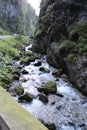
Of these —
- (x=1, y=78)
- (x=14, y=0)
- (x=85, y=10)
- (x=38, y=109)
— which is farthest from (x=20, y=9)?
(x=38, y=109)

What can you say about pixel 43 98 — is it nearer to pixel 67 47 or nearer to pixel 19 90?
pixel 19 90

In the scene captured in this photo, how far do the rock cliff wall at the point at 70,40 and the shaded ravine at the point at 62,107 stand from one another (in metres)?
0.82

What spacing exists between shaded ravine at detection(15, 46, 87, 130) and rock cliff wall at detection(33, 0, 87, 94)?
82cm

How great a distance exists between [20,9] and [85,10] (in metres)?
59.2

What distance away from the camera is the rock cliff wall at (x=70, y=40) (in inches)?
524

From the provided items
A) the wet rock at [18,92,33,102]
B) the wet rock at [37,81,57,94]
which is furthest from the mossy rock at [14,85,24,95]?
the wet rock at [37,81,57,94]

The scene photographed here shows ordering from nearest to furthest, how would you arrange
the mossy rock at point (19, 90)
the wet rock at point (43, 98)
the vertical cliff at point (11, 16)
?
the wet rock at point (43, 98) → the mossy rock at point (19, 90) → the vertical cliff at point (11, 16)

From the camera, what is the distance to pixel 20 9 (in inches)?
2943

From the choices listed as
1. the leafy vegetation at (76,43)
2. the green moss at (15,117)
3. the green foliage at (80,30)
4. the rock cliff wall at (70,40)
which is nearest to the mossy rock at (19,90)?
the rock cliff wall at (70,40)

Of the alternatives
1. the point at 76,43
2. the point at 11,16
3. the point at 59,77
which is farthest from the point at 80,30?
the point at 11,16

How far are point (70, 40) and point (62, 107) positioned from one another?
784 centimetres

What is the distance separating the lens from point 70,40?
55.4ft

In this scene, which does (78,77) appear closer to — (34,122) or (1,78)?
(1,78)

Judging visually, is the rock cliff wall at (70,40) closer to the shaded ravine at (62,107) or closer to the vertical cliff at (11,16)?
the shaded ravine at (62,107)
